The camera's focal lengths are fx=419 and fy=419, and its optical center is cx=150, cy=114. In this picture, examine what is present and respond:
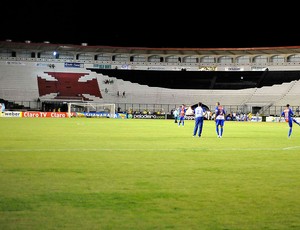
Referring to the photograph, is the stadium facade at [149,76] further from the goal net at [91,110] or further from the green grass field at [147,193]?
the green grass field at [147,193]

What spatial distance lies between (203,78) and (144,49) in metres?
13.3

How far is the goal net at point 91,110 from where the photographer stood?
71.2m

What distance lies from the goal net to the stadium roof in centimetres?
1399

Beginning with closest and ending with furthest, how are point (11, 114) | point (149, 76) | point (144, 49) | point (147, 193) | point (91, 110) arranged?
point (147, 193) → point (11, 114) → point (91, 110) → point (144, 49) → point (149, 76)

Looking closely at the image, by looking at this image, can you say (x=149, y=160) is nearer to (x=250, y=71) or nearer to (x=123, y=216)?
(x=123, y=216)

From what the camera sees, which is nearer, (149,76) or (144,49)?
(144,49)

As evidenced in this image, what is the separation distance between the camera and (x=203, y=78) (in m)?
85.1

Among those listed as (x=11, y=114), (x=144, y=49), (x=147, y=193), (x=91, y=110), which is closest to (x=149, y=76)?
(x=144, y=49)

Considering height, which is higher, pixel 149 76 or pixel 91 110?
pixel 149 76

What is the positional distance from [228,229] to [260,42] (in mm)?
81472

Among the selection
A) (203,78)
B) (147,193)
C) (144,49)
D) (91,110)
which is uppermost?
(144,49)

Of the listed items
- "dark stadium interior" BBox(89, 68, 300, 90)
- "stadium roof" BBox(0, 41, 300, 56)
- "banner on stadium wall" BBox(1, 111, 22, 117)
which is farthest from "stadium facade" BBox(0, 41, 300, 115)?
"banner on stadium wall" BBox(1, 111, 22, 117)

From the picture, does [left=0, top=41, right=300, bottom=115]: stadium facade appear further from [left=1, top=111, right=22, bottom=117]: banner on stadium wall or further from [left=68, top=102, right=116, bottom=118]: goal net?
[left=1, top=111, right=22, bottom=117]: banner on stadium wall

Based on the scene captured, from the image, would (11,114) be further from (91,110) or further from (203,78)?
(203,78)
